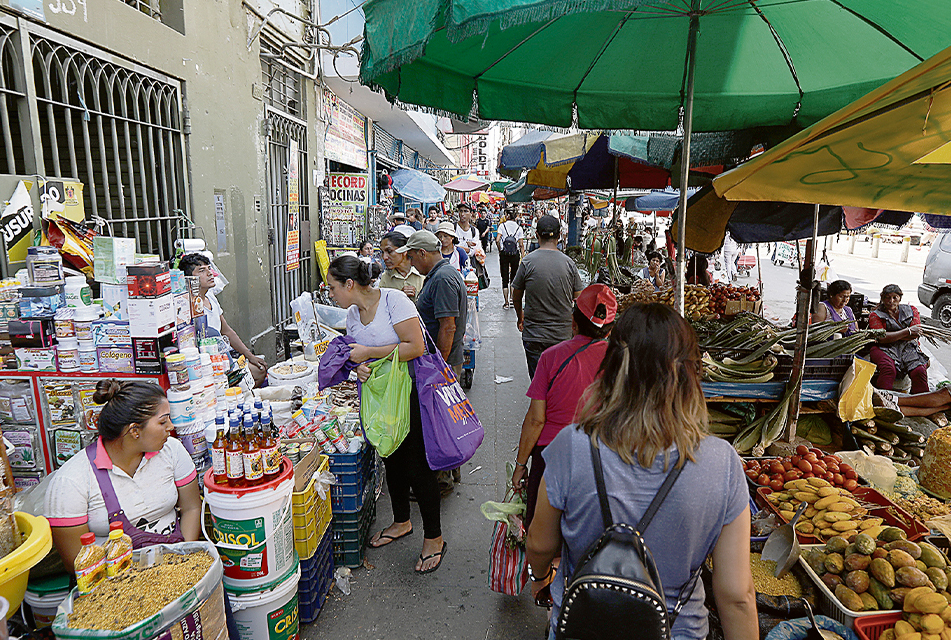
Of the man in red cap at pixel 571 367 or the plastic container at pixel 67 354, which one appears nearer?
the man in red cap at pixel 571 367

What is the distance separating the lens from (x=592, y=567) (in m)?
1.48

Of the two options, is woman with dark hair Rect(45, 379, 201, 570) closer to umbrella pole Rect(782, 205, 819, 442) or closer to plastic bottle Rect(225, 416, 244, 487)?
plastic bottle Rect(225, 416, 244, 487)

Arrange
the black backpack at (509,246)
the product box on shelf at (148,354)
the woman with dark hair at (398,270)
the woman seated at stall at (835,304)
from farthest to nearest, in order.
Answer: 1. the black backpack at (509,246)
2. the woman seated at stall at (835,304)
3. the woman with dark hair at (398,270)
4. the product box on shelf at (148,354)

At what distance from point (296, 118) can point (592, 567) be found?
8.95m

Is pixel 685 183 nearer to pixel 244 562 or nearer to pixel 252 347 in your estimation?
pixel 244 562

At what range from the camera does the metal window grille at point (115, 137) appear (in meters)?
4.15

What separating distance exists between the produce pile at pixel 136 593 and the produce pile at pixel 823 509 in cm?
286

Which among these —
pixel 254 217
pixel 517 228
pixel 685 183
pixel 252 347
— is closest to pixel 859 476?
pixel 685 183

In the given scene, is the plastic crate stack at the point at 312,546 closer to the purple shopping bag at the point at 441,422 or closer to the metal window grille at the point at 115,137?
the purple shopping bag at the point at 441,422

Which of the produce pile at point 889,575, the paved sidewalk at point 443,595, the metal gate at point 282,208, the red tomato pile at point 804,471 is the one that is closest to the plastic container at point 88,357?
the paved sidewalk at point 443,595

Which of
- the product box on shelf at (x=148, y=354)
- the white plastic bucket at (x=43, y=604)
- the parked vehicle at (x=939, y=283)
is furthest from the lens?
the parked vehicle at (x=939, y=283)

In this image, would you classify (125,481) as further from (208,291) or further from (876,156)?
(876,156)

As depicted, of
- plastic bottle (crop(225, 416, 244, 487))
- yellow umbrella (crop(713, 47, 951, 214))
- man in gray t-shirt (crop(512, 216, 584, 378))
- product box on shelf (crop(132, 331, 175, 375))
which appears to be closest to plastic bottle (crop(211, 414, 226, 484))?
plastic bottle (crop(225, 416, 244, 487))

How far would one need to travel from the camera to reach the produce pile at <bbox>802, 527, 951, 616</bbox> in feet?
7.31
